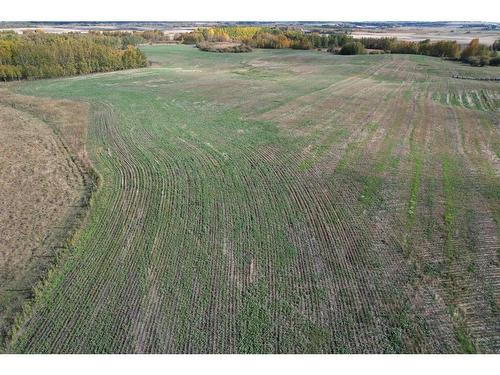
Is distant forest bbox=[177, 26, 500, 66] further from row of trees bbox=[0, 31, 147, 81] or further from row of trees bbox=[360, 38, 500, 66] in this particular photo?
row of trees bbox=[0, 31, 147, 81]

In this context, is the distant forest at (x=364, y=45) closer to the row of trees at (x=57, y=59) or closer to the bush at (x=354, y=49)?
the bush at (x=354, y=49)

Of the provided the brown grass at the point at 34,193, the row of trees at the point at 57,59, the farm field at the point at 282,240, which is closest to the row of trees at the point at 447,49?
the farm field at the point at 282,240

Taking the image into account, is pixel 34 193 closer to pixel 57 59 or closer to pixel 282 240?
pixel 282 240

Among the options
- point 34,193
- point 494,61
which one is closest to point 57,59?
point 34,193

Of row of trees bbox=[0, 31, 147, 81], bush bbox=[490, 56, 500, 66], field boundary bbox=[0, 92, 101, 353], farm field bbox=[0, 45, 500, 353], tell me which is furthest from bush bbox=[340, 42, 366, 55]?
field boundary bbox=[0, 92, 101, 353]

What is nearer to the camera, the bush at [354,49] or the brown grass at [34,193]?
the brown grass at [34,193]

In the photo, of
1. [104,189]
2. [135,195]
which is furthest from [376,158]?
[104,189]
